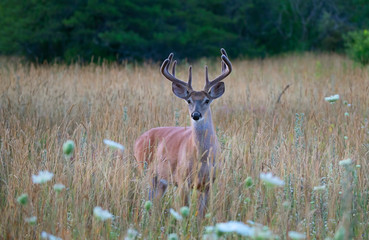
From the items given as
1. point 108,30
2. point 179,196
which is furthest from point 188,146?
point 108,30

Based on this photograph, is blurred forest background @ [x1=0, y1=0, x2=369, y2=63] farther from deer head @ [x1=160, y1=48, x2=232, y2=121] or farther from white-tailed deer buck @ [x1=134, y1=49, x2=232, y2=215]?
white-tailed deer buck @ [x1=134, y1=49, x2=232, y2=215]

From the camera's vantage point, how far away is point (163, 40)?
16.6 meters

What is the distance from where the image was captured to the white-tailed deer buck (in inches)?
146

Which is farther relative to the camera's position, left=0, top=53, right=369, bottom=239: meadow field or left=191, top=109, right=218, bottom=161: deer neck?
left=191, top=109, right=218, bottom=161: deer neck

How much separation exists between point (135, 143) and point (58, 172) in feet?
3.30

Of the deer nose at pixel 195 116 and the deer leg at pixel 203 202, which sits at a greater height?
the deer nose at pixel 195 116

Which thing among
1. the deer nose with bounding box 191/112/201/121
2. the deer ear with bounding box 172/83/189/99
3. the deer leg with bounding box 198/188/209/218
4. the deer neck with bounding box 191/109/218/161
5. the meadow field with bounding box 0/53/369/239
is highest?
the deer ear with bounding box 172/83/189/99

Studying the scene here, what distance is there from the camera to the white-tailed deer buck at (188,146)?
370 centimetres

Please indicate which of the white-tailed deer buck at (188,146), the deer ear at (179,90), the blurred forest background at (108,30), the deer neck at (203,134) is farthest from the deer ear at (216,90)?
the blurred forest background at (108,30)

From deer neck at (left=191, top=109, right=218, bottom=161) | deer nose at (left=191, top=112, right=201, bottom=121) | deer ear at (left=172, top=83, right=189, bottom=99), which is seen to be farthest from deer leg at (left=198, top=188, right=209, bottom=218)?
deer ear at (left=172, top=83, right=189, bottom=99)

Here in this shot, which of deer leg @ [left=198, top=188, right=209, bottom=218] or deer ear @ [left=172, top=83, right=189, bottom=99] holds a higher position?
deer ear @ [left=172, top=83, right=189, bottom=99]

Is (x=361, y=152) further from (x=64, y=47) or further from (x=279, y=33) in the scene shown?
(x=279, y=33)

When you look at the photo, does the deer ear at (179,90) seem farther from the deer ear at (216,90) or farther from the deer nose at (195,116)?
the deer nose at (195,116)

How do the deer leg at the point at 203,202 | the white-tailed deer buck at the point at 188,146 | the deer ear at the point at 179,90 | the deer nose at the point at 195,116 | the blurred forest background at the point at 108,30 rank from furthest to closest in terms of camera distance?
1. the blurred forest background at the point at 108,30
2. the deer ear at the point at 179,90
3. the deer nose at the point at 195,116
4. the white-tailed deer buck at the point at 188,146
5. the deer leg at the point at 203,202
